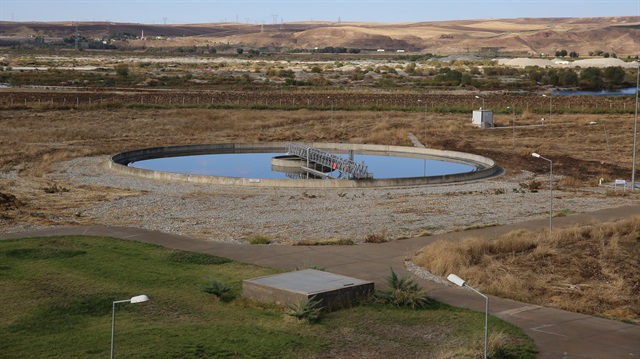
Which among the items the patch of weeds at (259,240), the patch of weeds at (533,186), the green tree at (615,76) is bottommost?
the green tree at (615,76)

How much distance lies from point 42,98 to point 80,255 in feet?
214

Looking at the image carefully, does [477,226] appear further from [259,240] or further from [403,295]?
[403,295]

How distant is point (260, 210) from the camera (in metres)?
33.3

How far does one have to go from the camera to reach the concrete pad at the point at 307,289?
18766 mm

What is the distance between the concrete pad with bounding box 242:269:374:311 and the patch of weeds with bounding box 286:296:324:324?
24 cm

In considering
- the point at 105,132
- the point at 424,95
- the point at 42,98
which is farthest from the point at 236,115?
the point at 424,95

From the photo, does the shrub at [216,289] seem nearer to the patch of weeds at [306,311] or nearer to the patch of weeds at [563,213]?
the patch of weeds at [306,311]

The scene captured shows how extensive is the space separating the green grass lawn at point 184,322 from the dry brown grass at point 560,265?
2.74 metres

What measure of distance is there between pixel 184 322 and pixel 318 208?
1646 centimetres

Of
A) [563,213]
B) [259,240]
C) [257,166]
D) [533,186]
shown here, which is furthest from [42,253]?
[257,166]

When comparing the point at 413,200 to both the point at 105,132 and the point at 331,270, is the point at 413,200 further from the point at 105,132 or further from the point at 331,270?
the point at 105,132

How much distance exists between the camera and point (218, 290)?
19.6 metres

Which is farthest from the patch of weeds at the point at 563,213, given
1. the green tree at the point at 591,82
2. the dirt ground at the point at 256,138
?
the green tree at the point at 591,82

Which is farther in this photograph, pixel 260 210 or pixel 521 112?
pixel 521 112
